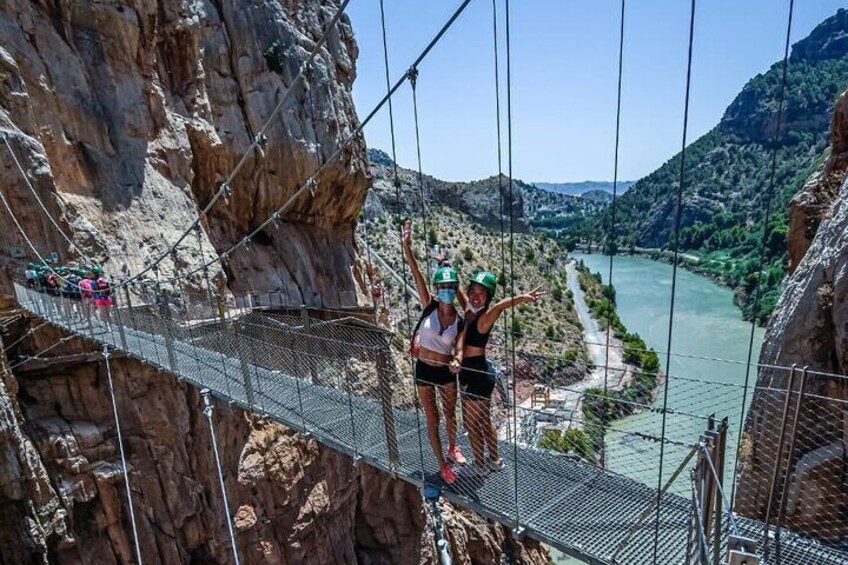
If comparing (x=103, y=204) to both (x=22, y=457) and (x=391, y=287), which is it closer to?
(x=22, y=457)

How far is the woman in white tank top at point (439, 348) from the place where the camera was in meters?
2.08

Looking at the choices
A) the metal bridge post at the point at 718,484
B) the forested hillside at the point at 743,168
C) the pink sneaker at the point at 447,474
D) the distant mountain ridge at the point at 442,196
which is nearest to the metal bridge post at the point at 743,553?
the metal bridge post at the point at 718,484

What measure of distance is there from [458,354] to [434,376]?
7.3 inches

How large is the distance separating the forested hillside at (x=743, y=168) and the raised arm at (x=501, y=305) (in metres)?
24.7

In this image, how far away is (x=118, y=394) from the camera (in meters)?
5.47

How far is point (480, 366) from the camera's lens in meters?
2.13

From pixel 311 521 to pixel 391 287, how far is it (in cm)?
1707

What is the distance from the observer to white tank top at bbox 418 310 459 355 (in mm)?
2129

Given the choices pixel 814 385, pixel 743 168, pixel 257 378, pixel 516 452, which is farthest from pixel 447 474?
pixel 743 168

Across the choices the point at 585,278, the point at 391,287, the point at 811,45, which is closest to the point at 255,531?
the point at 391,287

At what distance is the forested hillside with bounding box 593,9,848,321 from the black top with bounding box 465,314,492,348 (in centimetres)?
2473

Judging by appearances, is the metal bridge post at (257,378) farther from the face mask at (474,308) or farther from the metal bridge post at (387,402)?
the face mask at (474,308)

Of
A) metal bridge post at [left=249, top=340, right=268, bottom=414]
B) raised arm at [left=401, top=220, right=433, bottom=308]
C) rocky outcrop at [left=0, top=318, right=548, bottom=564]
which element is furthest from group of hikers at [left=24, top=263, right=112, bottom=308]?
raised arm at [left=401, top=220, right=433, bottom=308]

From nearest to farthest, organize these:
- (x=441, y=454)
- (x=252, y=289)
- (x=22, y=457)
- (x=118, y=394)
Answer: (x=441, y=454)
(x=22, y=457)
(x=118, y=394)
(x=252, y=289)
